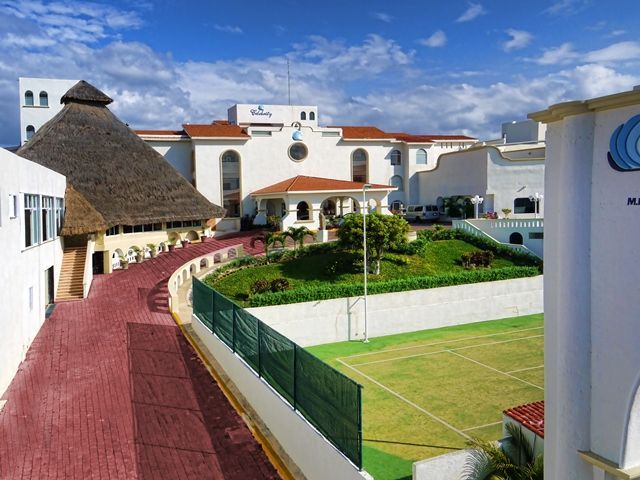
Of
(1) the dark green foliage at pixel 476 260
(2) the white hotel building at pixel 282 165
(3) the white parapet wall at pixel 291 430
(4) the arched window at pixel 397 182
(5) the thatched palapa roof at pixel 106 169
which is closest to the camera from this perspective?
(3) the white parapet wall at pixel 291 430

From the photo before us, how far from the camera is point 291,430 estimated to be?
10.5 m

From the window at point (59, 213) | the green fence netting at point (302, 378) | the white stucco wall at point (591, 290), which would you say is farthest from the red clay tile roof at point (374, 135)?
the white stucco wall at point (591, 290)

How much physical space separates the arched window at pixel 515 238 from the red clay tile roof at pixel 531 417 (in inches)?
1024

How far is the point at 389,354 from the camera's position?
2109 cm

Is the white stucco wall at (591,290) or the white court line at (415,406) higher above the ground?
the white stucco wall at (591,290)

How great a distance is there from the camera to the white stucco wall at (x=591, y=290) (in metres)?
5.85

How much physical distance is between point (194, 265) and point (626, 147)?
23.8 meters

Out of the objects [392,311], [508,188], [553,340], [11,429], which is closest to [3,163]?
[11,429]

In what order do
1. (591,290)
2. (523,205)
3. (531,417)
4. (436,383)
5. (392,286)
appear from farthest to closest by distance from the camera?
(523,205), (392,286), (436,383), (531,417), (591,290)

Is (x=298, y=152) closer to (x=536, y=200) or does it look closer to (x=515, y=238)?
(x=515, y=238)

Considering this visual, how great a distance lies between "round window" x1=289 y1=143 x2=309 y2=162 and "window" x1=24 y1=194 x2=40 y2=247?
27.8 metres

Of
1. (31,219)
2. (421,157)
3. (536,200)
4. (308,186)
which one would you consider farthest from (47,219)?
(421,157)

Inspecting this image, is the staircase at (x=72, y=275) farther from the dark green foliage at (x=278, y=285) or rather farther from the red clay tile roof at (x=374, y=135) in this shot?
the red clay tile roof at (x=374, y=135)

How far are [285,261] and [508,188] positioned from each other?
2282cm
